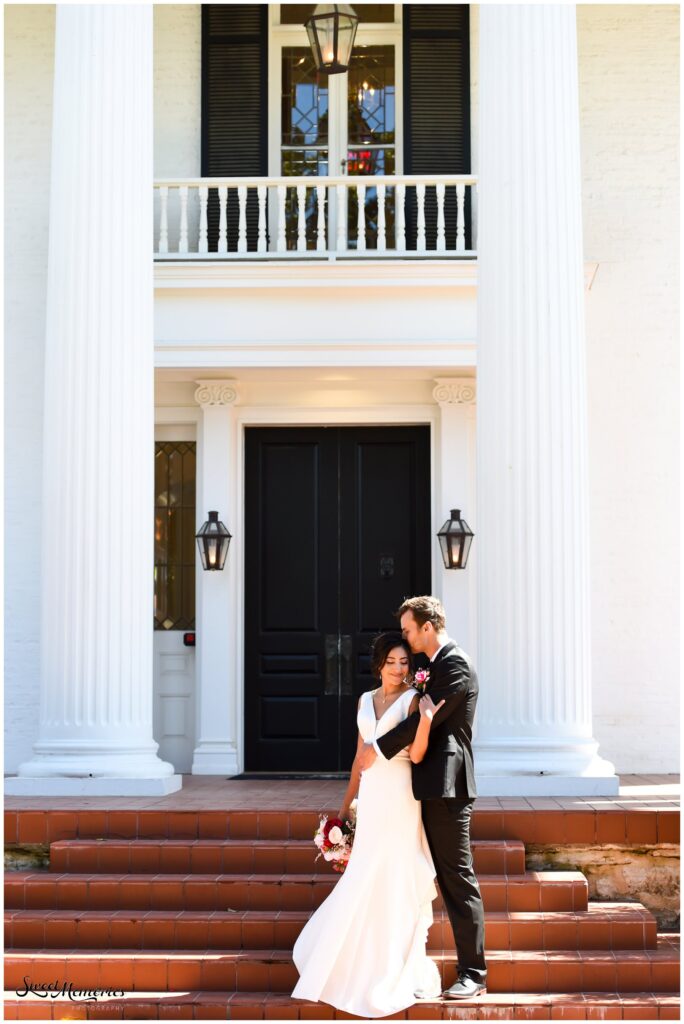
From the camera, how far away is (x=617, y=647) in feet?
37.9

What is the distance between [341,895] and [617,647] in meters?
5.81

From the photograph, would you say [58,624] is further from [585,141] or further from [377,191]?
[585,141]

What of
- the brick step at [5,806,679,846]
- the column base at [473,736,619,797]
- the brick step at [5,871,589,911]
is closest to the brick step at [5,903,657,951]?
the brick step at [5,871,589,911]

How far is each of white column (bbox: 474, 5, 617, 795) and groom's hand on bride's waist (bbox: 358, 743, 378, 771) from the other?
81.1 inches

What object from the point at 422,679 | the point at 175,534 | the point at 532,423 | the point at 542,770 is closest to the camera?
the point at 422,679

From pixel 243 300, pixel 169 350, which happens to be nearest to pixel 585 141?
pixel 243 300

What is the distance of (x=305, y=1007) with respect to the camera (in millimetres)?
6312

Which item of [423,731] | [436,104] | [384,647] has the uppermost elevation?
[436,104]

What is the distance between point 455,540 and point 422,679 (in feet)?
17.1

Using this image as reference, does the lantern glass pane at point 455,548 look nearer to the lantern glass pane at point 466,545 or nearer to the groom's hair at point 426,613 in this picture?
the lantern glass pane at point 466,545

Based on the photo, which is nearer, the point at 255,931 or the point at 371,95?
the point at 255,931

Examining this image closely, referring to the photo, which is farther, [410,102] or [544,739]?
[410,102]

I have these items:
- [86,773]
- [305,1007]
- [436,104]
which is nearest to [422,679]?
[305,1007]

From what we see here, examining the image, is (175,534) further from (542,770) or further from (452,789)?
(452,789)
